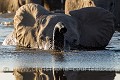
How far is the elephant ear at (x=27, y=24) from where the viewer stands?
48.6ft

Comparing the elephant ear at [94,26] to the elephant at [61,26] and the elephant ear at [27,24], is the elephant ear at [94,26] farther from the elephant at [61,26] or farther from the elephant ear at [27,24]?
the elephant ear at [27,24]

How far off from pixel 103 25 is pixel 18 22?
211 centimetres

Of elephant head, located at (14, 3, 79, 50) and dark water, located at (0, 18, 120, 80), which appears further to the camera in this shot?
elephant head, located at (14, 3, 79, 50)

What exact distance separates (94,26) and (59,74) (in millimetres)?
5625

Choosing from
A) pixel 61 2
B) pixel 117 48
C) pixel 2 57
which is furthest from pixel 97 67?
pixel 61 2

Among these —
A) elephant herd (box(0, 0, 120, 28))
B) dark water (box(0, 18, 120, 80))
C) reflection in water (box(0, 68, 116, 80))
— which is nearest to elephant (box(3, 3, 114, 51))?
dark water (box(0, 18, 120, 80))

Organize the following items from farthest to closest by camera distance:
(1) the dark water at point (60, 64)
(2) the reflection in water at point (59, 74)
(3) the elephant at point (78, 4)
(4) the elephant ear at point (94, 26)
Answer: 1. (3) the elephant at point (78, 4)
2. (4) the elephant ear at point (94, 26)
3. (1) the dark water at point (60, 64)
4. (2) the reflection in water at point (59, 74)

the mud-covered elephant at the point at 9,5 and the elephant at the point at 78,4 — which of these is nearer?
the elephant at the point at 78,4

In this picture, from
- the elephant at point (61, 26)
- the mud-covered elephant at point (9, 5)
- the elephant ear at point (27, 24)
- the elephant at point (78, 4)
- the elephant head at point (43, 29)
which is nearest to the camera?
the elephant head at point (43, 29)

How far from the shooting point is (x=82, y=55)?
12852 millimetres

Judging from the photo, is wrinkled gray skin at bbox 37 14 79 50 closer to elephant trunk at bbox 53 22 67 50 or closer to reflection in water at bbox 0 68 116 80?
elephant trunk at bbox 53 22 67 50

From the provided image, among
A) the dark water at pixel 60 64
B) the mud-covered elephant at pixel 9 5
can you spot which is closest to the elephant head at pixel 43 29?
the dark water at pixel 60 64

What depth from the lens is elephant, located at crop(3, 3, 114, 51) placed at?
45.8 feet

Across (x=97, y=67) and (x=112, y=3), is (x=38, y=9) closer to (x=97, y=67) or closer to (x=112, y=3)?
(x=97, y=67)
